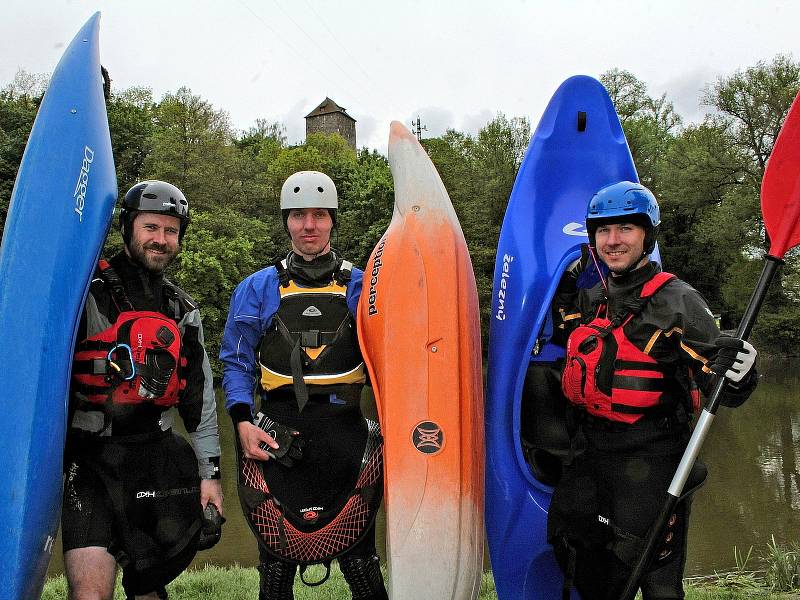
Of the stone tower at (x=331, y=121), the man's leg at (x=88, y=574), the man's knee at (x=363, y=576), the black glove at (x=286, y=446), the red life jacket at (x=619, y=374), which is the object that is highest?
the stone tower at (x=331, y=121)

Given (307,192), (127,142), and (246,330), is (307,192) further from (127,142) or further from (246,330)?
(127,142)

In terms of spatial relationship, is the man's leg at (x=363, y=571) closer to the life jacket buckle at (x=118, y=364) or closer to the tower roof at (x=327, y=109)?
the life jacket buckle at (x=118, y=364)

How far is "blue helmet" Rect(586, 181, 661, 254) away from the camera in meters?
2.63

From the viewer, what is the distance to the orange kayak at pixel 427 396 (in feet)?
8.48

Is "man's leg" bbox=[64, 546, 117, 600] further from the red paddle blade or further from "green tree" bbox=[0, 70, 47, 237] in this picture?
"green tree" bbox=[0, 70, 47, 237]

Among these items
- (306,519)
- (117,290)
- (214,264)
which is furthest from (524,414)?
(214,264)

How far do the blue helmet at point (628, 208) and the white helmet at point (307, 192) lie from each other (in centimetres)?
112

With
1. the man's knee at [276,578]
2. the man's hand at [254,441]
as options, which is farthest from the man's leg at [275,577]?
the man's hand at [254,441]

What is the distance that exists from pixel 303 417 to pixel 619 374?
1.26 meters

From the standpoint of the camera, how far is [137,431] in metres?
2.58

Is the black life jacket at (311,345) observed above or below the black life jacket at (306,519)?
above

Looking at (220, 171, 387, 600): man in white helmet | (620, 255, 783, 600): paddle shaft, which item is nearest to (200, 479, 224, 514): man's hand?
(220, 171, 387, 600): man in white helmet

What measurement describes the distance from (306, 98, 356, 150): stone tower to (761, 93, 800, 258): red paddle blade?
60.9 meters

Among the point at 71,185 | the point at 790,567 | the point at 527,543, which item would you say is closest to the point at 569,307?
the point at 527,543
